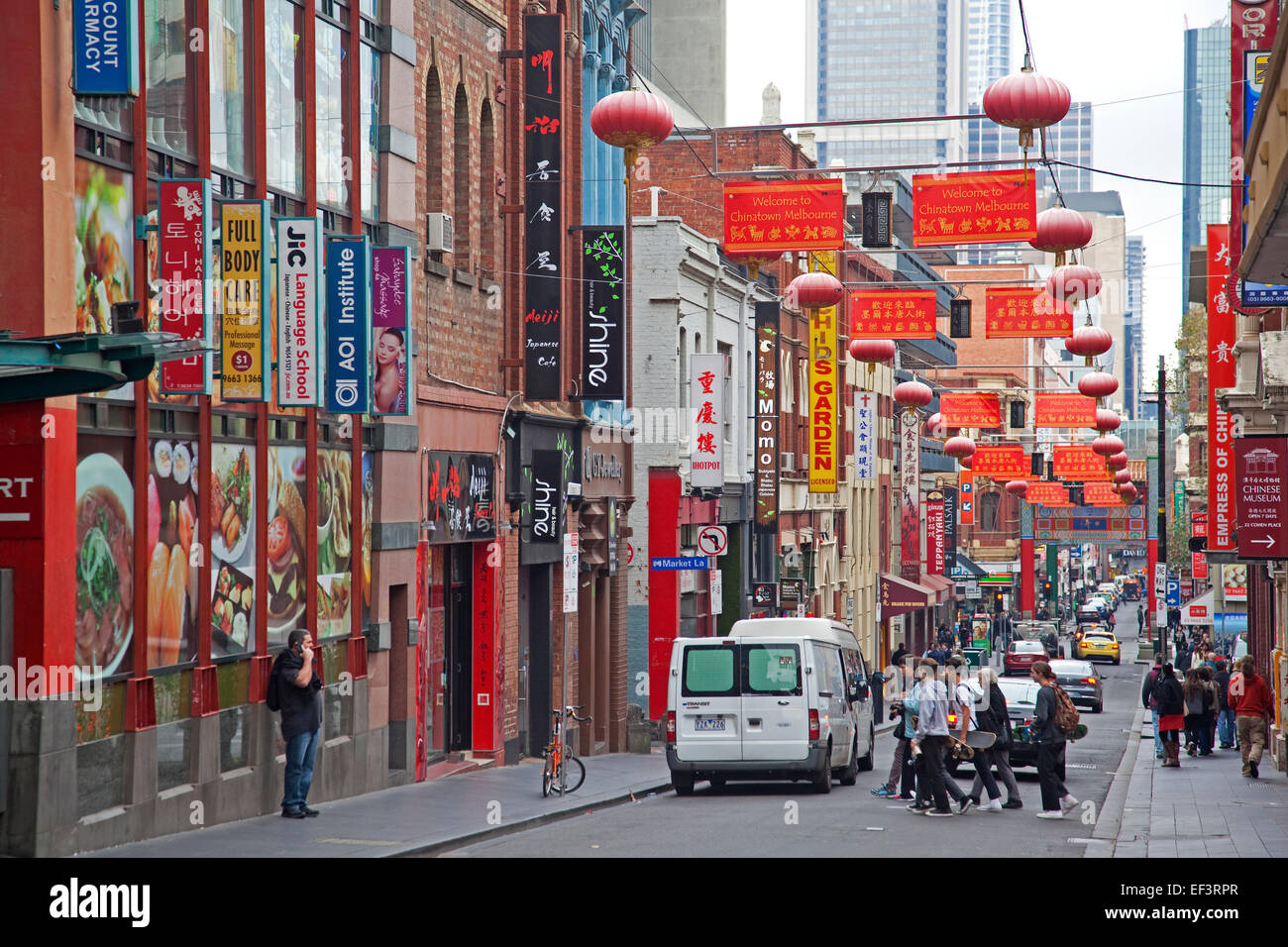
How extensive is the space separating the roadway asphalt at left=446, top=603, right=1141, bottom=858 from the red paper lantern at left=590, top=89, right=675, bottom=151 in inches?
287

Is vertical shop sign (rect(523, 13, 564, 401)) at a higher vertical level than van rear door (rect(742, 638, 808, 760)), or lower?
higher

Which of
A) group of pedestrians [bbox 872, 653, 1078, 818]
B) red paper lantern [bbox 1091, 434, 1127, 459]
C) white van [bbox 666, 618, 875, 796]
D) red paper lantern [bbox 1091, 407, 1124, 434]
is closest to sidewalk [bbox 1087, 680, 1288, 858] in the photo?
group of pedestrians [bbox 872, 653, 1078, 818]

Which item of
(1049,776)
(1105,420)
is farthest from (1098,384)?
(1049,776)

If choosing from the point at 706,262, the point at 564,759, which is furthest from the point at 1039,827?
the point at 706,262

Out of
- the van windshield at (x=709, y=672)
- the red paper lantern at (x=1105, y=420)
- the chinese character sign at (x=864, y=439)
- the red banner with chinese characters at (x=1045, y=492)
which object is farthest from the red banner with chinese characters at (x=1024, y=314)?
the red banner with chinese characters at (x=1045, y=492)

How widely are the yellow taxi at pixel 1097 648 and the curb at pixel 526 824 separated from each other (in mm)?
55807

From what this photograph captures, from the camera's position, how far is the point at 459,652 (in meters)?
23.5

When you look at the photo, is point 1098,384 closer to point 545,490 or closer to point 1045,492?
point 545,490

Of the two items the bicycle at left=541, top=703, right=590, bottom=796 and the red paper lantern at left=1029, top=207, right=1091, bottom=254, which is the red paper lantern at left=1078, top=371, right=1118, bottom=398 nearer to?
the red paper lantern at left=1029, top=207, right=1091, bottom=254

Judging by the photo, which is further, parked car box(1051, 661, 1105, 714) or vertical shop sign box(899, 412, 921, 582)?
vertical shop sign box(899, 412, 921, 582)

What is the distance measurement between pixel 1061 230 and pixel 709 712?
24.4 feet

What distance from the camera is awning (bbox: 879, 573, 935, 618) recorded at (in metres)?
58.7

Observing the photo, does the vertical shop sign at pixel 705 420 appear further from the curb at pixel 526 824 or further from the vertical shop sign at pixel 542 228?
the curb at pixel 526 824

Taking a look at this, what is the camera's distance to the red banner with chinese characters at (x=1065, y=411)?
3938cm
